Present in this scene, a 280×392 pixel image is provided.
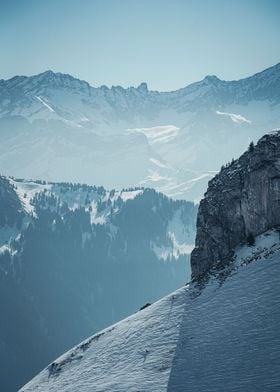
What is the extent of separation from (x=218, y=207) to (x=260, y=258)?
47.0 ft

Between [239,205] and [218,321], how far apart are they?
20.1 metres

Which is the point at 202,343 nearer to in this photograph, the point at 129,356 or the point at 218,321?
the point at 218,321

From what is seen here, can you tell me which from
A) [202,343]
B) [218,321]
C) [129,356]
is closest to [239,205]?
[218,321]

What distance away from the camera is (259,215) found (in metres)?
66.4

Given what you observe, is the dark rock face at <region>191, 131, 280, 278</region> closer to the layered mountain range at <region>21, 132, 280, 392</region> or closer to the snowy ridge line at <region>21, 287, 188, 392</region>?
the layered mountain range at <region>21, 132, 280, 392</region>

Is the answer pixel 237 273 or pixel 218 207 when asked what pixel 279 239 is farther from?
pixel 218 207

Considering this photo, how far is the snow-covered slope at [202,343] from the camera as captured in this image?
46.3 meters

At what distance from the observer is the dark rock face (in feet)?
216

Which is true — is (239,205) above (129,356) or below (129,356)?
above

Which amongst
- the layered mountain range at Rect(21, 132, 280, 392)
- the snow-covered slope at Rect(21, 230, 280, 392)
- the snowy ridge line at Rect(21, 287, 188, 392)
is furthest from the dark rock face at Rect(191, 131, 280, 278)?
the snowy ridge line at Rect(21, 287, 188, 392)

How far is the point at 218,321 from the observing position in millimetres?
54312

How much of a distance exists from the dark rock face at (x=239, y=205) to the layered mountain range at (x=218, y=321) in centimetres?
13

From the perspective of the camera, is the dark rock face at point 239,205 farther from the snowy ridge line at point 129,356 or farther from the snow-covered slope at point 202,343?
the snowy ridge line at point 129,356

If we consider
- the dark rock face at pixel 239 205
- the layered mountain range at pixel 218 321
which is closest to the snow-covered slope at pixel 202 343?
the layered mountain range at pixel 218 321
